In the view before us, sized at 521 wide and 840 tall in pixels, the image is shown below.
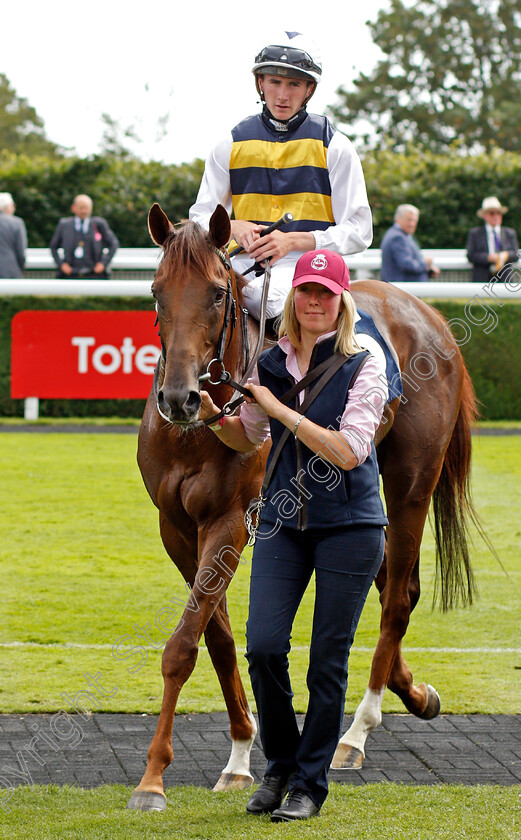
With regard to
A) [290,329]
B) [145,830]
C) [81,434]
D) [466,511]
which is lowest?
[81,434]

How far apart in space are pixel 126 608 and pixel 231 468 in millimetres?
2620

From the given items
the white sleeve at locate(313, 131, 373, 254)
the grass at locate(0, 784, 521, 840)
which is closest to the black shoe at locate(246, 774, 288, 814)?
Answer: the grass at locate(0, 784, 521, 840)

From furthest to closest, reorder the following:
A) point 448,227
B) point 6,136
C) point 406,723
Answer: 1. point 6,136
2. point 448,227
3. point 406,723

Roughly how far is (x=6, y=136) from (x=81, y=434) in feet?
179

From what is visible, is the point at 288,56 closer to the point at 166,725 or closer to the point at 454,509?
the point at 454,509

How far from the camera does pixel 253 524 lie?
4168 mm

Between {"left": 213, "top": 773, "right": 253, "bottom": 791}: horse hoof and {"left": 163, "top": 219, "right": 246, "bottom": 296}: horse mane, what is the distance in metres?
1.77

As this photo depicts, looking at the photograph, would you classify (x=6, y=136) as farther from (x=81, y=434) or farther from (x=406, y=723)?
(x=406, y=723)

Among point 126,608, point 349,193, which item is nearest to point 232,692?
point 349,193

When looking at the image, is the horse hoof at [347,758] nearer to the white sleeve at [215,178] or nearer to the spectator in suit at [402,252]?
the white sleeve at [215,178]

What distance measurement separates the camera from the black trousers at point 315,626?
3.46 meters

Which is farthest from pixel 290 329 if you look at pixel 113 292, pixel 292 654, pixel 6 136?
pixel 6 136

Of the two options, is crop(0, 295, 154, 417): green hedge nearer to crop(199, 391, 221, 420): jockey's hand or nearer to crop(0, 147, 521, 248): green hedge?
crop(0, 147, 521, 248): green hedge

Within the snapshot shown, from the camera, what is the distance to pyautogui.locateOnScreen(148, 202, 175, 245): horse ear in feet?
12.5
